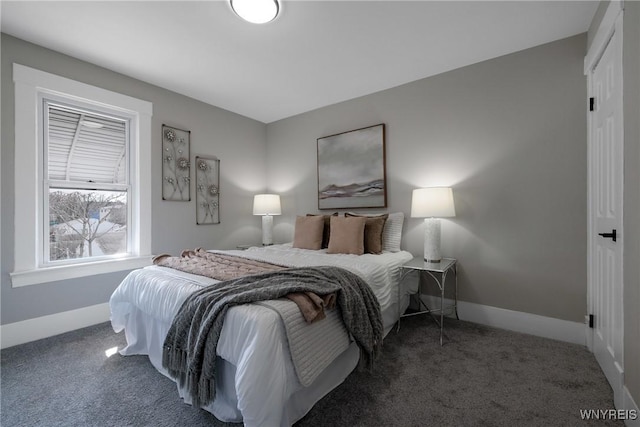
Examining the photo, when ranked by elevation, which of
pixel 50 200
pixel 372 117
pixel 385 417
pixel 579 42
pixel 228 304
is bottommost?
pixel 385 417

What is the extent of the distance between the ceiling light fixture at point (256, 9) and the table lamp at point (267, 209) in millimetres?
2322

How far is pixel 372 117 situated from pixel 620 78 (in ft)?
7.16

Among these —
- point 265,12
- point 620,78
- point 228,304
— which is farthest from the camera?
point 265,12

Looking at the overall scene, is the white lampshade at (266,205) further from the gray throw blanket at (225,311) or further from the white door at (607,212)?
the white door at (607,212)

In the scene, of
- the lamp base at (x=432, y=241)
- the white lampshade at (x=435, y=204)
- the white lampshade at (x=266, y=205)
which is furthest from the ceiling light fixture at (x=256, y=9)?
the white lampshade at (x=266, y=205)

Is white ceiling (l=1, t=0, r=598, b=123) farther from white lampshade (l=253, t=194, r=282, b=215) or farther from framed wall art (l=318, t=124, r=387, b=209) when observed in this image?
white lampshade (l=253, t=194, r=282, b=215)

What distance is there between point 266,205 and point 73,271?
2196 millimetres

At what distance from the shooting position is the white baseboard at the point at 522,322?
7.50 ft

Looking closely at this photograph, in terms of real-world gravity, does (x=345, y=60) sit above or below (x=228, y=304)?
above

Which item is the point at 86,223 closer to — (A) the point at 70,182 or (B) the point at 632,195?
(A) the point at 70,182

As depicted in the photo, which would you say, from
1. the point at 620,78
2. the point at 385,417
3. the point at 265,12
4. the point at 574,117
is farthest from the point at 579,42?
the point at 385,417

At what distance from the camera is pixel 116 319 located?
2.24m

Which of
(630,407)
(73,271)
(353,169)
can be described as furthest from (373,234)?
(73,271)

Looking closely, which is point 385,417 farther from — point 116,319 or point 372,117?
point 372,117
